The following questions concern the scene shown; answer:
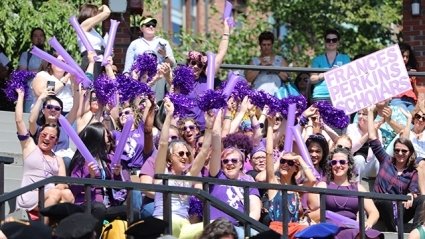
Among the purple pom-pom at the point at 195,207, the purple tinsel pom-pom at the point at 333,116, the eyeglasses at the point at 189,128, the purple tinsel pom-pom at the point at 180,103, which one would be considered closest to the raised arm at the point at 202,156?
the purple pom-pom at the point at 195,207

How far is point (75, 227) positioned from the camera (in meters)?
9.81

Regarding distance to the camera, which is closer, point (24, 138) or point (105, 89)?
point (24, 138)

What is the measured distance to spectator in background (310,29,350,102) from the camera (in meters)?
18.0

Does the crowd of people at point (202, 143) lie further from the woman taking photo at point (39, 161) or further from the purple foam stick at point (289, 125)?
the purple foam stick at point (289, 125)

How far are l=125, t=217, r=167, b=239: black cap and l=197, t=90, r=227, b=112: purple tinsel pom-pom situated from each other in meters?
3.50

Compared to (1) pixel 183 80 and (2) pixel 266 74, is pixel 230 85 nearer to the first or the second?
(1) pixel 183 80

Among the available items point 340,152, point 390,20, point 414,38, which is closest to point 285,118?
point 340,152

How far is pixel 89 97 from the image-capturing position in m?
15.5

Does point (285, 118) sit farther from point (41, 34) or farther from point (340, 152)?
point (41, 34)

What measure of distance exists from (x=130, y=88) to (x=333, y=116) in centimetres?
219

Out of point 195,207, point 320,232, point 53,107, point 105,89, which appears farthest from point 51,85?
point 320,232

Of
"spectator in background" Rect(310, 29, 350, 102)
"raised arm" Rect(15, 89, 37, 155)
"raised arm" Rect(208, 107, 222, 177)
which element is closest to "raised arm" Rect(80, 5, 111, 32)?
"spectator in background" Rect(310, 29, 350, 102)

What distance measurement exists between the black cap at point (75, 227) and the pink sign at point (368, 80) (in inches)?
269

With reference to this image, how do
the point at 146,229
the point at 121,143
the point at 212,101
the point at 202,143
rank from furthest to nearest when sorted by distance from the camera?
the point at 202,143
the point at 212,101
the point at 121,143
the point at 146,229
